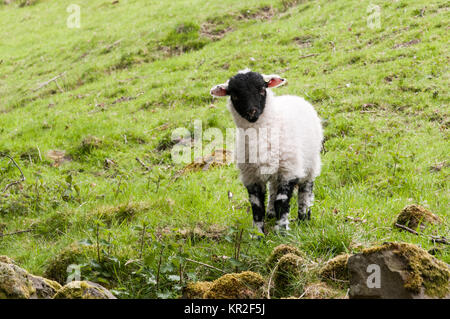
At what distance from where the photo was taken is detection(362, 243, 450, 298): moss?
2.71 metres

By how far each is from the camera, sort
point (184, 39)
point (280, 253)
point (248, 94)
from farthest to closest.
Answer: point (184, 39)
point (248, 94)
point (280, 253)

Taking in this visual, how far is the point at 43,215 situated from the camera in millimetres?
6672

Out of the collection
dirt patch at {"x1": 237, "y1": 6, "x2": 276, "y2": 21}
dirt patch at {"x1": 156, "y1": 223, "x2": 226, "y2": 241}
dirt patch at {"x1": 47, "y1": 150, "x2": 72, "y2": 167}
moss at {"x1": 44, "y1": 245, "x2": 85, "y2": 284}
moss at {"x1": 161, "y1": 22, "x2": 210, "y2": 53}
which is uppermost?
dirt patch at {"x1": 237, "y1": 6, "x2": 276, "y2": 21}

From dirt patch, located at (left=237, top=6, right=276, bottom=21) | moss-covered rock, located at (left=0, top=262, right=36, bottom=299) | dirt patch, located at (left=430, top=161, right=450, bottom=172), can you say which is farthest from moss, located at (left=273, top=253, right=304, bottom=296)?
dirt patch, located at (left=237, top=6, right=276, bottom=21)

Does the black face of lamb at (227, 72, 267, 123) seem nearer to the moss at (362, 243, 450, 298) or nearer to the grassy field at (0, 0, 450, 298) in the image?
the grassy field at (0, 0, 450, 298)

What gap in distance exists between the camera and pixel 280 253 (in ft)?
12.5

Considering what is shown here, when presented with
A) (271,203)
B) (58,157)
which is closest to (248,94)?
(271,203)

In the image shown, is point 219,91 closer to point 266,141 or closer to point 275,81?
point 275,81

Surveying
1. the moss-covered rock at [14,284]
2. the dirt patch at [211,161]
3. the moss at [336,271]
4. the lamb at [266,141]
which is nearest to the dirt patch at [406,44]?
the dirt patch at [211,161]

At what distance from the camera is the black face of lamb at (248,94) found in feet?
16.1

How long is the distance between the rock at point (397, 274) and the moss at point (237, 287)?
815 millimetres

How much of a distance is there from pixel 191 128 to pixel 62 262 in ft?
20.5

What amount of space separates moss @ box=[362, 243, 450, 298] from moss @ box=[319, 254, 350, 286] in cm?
47

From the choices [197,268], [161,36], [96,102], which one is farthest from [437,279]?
[161,36]
